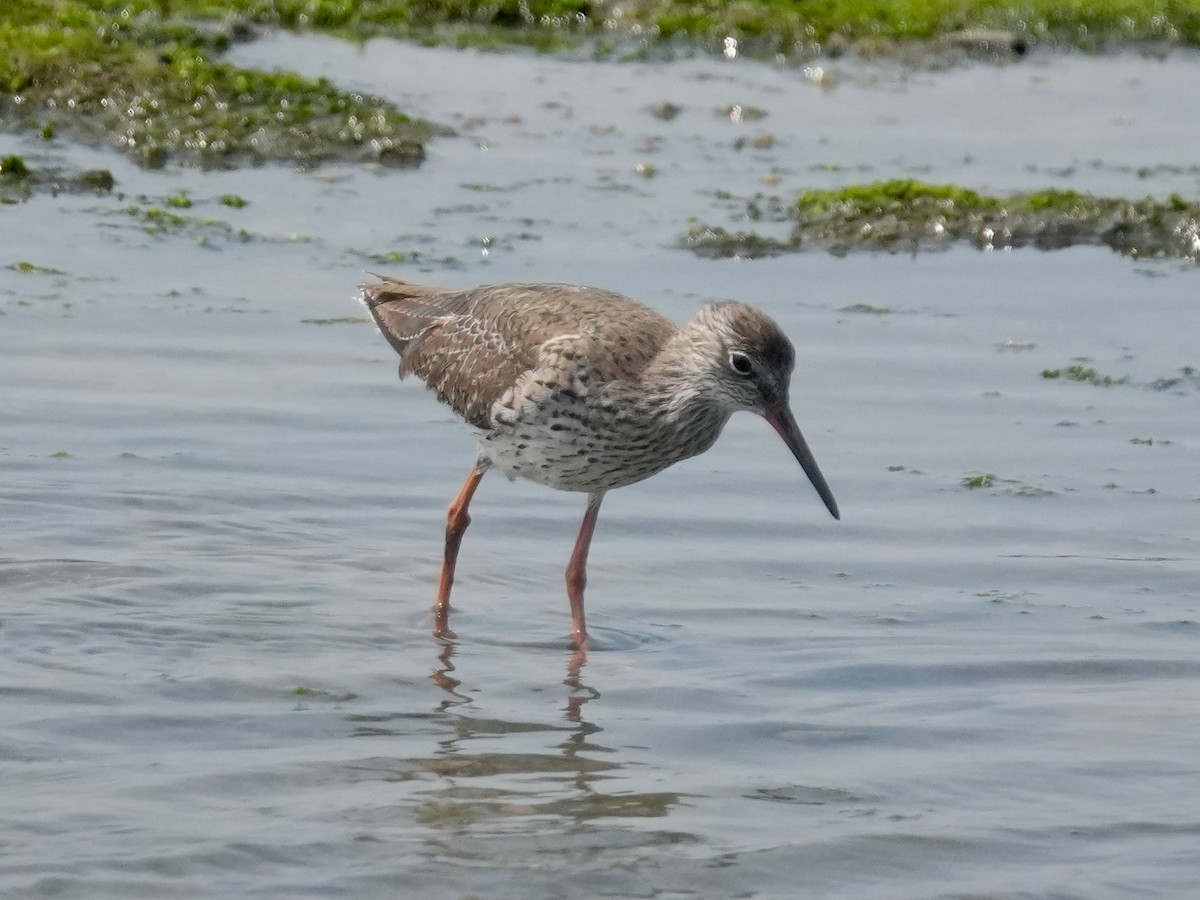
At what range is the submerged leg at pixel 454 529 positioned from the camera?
303 inches

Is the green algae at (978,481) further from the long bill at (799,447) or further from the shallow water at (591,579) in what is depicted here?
the long bill at (799,447)

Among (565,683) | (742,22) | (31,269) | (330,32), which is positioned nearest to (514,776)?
(565,683)

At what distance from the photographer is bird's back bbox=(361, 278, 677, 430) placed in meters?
7.52

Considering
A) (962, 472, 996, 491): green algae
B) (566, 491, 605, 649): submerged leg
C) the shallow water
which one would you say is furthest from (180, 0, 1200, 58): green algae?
(566, 491, 605, 649): submerged leg

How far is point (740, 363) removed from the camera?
723 centimetres

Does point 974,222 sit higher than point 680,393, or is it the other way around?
point 974,222

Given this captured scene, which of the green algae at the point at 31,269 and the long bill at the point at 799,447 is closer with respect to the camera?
the long bill at the point at 799,447

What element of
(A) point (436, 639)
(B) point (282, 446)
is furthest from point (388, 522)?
(A) point (436, 639)

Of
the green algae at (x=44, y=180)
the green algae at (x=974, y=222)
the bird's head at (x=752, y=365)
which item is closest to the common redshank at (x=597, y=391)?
the bird's head at (x=752, y=365)

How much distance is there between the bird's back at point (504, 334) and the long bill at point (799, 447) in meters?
0.54

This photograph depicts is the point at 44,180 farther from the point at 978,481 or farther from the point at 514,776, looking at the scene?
the point at 514,776

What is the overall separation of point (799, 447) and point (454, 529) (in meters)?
1.52

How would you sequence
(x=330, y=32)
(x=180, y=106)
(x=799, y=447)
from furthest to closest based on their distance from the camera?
(x=330, y=32)
(x=180, y=106)
(x=799, y=447)

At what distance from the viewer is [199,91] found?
13477 millimetres
